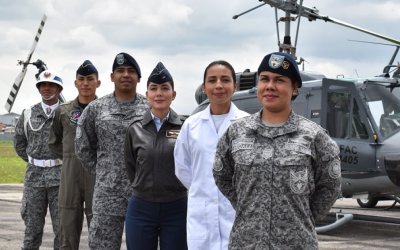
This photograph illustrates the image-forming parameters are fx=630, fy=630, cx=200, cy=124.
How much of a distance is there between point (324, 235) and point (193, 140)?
601 centimetres

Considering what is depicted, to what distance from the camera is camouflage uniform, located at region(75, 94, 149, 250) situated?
475 centimetres

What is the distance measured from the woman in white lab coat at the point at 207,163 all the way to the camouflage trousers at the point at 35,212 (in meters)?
2.63

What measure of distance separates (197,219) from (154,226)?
52 centimetres

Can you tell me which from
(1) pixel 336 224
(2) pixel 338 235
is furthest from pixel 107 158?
(2) pixel 338 235

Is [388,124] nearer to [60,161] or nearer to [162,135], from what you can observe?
[60,161]

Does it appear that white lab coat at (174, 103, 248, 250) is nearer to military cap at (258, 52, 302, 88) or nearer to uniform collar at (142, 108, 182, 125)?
uniform collar at (142, 108, 182, 125)

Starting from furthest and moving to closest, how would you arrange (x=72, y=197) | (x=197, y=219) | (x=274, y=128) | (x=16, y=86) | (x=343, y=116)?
(x=16, y=86), (x=343, y=116), (x=72, y=197), (x=197, y=219), (x=274, y=128)

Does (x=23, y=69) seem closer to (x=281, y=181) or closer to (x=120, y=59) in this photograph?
(x=120, y=59)

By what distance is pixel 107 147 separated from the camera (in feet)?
16.1

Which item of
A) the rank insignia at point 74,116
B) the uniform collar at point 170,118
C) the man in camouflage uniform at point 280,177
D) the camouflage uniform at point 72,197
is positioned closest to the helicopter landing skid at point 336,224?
the camouflage uniform at point 72,197

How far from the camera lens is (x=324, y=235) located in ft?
31.2

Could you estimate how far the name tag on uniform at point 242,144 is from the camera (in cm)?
312

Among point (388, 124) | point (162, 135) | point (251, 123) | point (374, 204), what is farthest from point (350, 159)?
point (251, 123)

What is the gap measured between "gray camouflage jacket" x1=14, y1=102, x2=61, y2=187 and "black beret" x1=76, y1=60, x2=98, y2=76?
104cm
